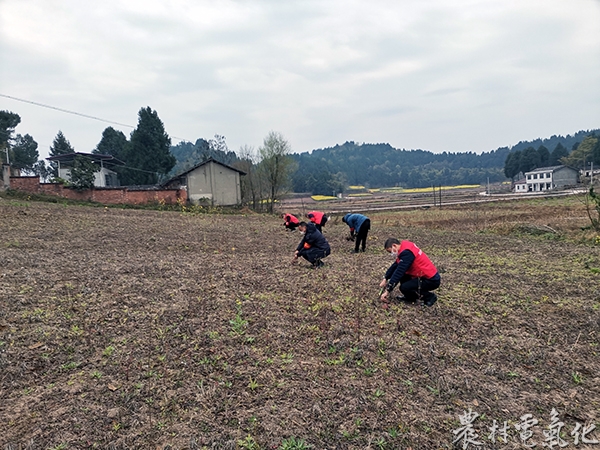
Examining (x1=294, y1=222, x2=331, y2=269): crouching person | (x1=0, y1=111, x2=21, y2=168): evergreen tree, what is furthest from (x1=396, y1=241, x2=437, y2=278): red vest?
(x1=0, y1=111, x2=21, y2=168): evergreen tree

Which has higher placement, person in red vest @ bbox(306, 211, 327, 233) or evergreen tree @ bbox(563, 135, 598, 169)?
evergreen tree @ bbox(563, 135, 598, 169)

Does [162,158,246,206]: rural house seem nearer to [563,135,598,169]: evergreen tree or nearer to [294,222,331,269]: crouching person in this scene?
[294,222,331,269]: crouching person

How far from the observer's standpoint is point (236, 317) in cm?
545

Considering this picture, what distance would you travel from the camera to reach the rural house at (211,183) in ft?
105

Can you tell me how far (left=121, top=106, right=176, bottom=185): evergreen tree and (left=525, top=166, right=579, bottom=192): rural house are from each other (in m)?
66.0

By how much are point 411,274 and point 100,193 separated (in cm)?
2788

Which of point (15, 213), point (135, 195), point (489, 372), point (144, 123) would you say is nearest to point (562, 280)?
point (489, 372)

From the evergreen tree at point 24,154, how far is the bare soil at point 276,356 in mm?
41433

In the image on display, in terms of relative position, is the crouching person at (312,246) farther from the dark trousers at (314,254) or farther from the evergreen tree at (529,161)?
the evergreen tree at (529,161)

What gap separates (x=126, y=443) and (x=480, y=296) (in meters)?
5.93

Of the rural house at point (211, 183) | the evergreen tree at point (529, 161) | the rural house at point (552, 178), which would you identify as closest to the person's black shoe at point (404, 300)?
the rural house at point (211, 183)

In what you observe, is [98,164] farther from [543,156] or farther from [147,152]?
[543,156]

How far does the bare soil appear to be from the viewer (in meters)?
3.22

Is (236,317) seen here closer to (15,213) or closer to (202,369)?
(202,369)
